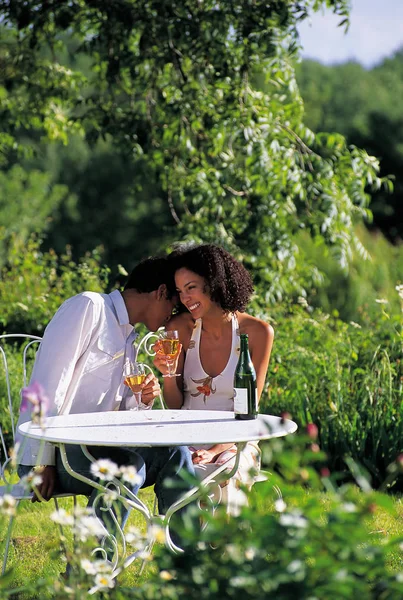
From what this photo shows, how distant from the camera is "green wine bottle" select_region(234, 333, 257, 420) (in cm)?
295

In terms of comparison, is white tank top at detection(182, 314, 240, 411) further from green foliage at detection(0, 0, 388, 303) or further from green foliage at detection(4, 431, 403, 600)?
green foliage at detection(0, 0, 388, 303)

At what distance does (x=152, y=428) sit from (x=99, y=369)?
1.56 feet

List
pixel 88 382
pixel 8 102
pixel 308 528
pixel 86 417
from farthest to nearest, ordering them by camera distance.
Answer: pixel 8 102, pixel 88 382, pixel 86 417, pixel 308 528

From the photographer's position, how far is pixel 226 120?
6.60 metres

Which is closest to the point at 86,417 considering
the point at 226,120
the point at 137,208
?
the point at 226,120

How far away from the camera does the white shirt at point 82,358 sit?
297 centimetres

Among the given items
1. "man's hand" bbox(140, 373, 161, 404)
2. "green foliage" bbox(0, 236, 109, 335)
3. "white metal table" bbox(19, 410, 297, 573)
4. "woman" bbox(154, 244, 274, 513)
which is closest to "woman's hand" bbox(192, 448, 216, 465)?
"woman" bbox(154, 244, 274, 513)

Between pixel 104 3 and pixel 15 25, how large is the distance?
3.48ft

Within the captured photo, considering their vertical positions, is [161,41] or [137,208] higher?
[161,41]

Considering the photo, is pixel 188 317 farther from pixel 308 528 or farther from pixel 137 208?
pixel 137 208

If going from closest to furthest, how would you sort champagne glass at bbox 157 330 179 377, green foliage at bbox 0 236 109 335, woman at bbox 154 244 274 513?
1. champagne glass at bbox 157 330 179 377
2. woman at bbox 154 244 274 513
3. green foliage at bbox 0 236 109 335

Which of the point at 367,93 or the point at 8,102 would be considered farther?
the point at 367,93

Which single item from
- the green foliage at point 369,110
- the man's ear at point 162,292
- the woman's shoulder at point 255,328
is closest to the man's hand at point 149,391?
the man's ear at point 162,292

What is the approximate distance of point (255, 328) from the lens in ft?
11.7
